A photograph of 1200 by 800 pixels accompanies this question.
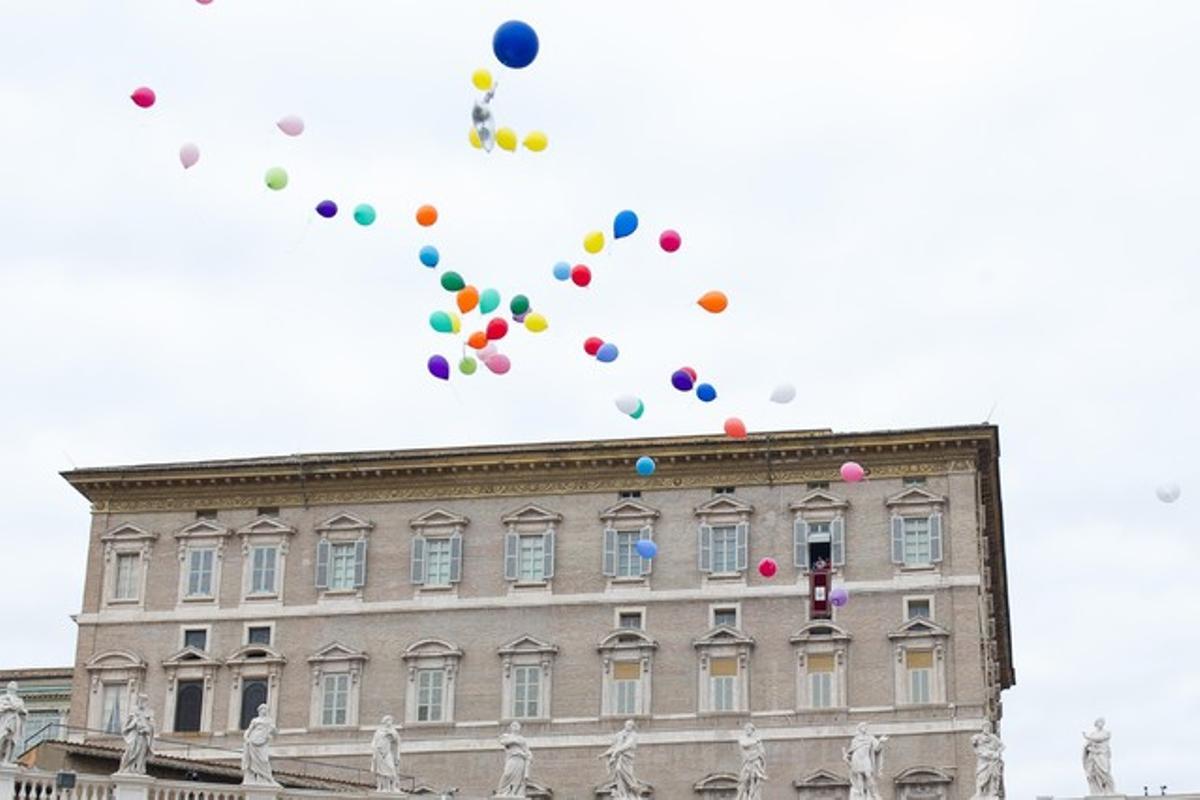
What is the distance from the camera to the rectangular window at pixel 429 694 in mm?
83562

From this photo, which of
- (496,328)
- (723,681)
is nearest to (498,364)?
(496,328)

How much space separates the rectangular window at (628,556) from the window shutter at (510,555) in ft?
10.9

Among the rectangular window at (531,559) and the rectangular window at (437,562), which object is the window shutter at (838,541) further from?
the rectangular window at (437,562)

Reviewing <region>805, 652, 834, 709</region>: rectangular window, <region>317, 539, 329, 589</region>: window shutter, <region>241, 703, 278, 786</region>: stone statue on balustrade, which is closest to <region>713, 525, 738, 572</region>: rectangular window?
<region>805, 652, 834, 709</region>: rectangular window

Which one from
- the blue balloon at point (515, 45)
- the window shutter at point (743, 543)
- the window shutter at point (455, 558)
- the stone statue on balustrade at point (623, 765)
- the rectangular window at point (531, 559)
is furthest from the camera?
the window shutter at point (455, 558)

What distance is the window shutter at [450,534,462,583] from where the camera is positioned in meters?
85.1

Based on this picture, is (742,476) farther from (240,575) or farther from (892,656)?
(240,575)

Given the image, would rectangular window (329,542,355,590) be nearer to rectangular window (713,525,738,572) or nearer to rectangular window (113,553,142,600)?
rectangular window (113,553,142,600)

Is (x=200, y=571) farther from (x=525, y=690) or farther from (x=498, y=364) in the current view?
(x=498, y=364)

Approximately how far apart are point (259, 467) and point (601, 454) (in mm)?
11416

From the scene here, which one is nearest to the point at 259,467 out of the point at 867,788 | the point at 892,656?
the point at 892,656

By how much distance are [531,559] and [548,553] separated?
61 centimetres

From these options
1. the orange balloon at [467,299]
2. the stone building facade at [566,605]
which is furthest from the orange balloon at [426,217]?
the stone building facade at [566,605]

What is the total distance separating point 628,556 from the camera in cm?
8438
